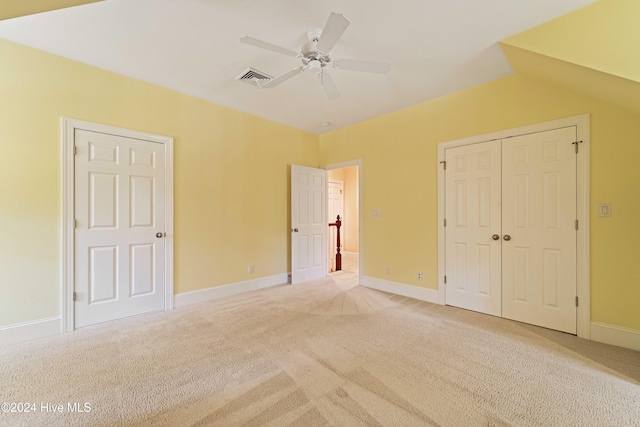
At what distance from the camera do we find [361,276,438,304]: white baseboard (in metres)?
3.52

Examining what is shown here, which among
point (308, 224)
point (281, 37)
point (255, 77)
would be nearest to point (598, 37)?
point (281, 37)

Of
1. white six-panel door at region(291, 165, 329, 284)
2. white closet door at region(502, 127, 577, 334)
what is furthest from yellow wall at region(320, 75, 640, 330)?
white six-panel door at region(291, 165, 329, 284)

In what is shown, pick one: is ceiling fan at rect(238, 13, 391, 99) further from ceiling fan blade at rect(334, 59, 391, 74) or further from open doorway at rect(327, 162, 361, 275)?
open doorway at rect(327, 162, 361, 275)

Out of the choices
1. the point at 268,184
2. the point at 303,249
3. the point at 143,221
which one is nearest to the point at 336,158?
the point at 268,184

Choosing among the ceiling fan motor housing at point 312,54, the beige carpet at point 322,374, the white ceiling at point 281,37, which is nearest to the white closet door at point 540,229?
the beige carpet at point 322,374

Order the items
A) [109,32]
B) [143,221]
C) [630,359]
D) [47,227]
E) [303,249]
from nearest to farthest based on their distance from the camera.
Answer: [630,359] → [109,32] → [47,227] → [143,221] → [303,249]

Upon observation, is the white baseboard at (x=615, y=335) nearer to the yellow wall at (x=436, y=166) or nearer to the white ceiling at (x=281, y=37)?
the yellow wall at (x=436, y=166)

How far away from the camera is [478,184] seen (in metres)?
3.14

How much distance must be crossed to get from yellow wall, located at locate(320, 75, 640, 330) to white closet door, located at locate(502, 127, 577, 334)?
0.54ft

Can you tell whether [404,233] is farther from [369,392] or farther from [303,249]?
[369,392]

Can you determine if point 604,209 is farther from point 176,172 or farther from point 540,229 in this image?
point 176,172

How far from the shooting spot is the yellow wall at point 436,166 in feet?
7.50

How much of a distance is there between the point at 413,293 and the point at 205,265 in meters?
3.01

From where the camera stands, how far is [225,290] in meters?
3.73
